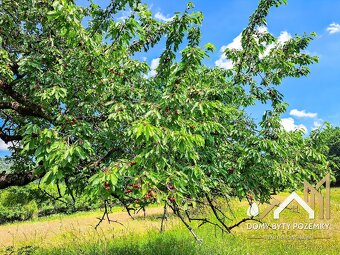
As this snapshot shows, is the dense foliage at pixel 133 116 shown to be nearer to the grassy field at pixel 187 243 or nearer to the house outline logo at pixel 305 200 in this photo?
the house outline logo at pixel 305 200

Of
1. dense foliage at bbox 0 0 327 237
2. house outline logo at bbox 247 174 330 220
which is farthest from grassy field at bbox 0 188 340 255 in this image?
dense foliage at bbox 0 0 327 237

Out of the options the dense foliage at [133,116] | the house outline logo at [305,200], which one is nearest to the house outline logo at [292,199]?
the house outline logo at [305,200]

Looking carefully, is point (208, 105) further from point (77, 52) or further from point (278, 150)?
point (77, 52)

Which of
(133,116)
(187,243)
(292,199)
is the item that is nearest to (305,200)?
(292,199)

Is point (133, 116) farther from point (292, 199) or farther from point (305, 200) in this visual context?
point (305, 200)

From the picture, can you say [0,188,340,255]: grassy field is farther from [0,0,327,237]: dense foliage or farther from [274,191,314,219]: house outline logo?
[0,0,327,237]: dense foliage

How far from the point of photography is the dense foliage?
192 inches

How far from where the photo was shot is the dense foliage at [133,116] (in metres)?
4.88

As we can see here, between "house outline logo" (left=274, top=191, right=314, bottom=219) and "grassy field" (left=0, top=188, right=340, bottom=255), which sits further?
"house outline logo" (left=274, top=191, right=314, bottom=219)

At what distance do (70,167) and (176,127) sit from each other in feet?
5.93

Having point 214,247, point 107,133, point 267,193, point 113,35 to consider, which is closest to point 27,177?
point 107,133

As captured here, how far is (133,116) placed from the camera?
6410 mm

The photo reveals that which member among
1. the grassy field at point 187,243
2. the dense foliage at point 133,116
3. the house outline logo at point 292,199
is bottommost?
the grassy field at point 187,243

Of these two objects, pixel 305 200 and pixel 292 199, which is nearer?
pixel 292 199
